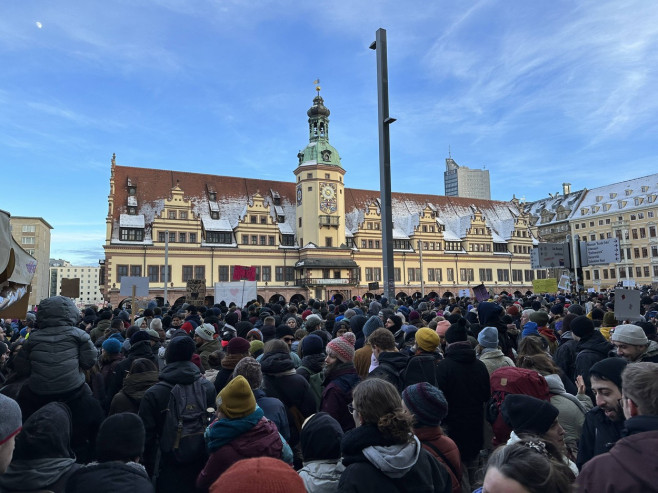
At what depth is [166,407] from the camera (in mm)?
4375

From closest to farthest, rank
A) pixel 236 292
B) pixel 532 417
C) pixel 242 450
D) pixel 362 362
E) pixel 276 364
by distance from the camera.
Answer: pixel 532 417 → pixel 242 450 → pixel 276 364 → pixel 362 362 → pixel 236 292

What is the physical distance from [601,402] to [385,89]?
10810 millimetres

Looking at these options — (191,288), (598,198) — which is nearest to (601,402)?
(191,288)

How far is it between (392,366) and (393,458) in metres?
2.32

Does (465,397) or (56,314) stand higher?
(56,314)

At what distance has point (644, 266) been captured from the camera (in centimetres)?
6141

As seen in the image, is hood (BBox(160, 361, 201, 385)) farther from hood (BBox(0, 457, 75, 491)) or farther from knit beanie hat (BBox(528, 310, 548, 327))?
knit beanie hat (BBox(528, 310, 548, 327))

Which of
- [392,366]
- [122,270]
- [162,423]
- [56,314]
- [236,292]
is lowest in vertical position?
[162,423]

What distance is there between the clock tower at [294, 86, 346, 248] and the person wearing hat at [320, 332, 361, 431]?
4116 centimetres

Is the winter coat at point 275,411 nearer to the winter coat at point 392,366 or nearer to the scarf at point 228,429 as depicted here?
the scarf at point 228,429

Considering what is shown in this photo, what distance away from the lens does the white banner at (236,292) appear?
17391 mm

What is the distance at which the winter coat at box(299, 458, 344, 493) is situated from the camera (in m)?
2.90

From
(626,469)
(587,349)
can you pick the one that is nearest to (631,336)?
(587,349)

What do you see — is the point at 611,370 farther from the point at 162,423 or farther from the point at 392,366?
the point at 162,423
